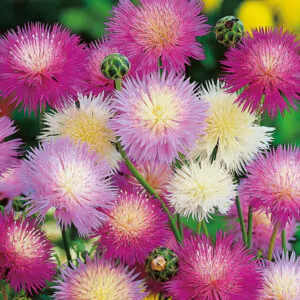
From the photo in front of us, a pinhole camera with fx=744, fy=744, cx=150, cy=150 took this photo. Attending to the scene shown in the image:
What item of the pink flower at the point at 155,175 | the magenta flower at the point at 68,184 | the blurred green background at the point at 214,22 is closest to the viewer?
the magenta flower at the point at 68,184

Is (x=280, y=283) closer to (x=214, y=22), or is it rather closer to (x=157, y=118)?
(x=157, y=118)

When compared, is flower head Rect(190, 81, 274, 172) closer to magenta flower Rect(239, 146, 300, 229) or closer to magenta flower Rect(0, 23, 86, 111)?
magenta flower Rect(239, 146, 300, 229)

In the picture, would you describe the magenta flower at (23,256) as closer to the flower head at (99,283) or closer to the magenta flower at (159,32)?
the flower head at (99,283)

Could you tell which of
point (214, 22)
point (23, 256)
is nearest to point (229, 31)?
point (23, 256)

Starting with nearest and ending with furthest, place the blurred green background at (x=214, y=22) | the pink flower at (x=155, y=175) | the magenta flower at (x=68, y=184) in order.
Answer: the magenta flower at (x=68, y=184), the pink flower at (x=155, y=175), the blurred green background at (x=214, y=22)

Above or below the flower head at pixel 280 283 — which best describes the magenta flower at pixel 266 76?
above

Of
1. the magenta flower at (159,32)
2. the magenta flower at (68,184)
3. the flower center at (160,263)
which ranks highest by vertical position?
the magenta flower at (159,32)

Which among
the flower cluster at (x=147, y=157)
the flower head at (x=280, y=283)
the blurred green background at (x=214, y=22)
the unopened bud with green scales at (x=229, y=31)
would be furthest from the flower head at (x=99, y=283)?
the blurred green background at (x=214, y=22)
